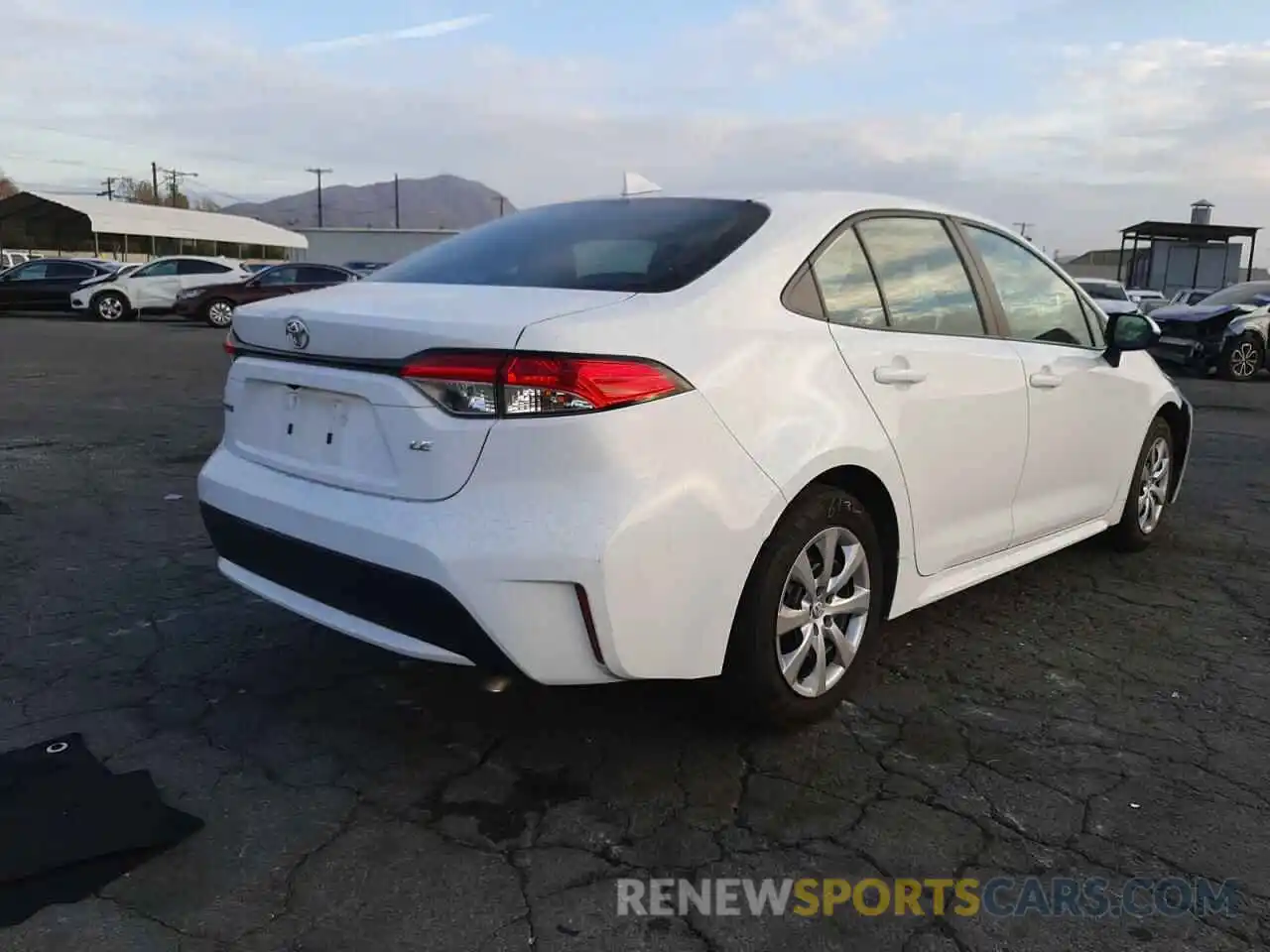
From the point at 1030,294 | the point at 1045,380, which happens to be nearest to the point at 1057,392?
the point at 1045,380

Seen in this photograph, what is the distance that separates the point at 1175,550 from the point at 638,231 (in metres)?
3.62

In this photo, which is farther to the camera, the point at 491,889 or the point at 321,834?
the point at 321,834

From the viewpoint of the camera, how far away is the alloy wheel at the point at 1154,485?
5.09 m

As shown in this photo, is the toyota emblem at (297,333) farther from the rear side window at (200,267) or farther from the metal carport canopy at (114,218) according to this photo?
the metal carport canopy at (114,218)

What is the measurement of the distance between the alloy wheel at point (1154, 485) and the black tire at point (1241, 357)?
11544 mm

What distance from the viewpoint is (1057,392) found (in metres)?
4.11

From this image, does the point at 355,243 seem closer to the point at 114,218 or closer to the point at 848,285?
the point at 114,218

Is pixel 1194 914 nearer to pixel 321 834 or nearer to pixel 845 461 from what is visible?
pixel 845 461

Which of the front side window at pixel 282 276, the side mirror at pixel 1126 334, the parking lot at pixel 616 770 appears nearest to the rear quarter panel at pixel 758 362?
the parking lot at pixel 616 770

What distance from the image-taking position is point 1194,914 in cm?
235

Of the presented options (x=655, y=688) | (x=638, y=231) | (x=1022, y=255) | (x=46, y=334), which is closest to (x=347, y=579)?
(x=655, y=688)

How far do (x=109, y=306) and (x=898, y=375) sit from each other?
25.4 meters

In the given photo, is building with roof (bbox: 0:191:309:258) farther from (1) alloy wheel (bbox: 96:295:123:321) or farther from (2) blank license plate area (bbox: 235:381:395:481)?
(2) blank license plate area (bbox: 235:381:395:481)

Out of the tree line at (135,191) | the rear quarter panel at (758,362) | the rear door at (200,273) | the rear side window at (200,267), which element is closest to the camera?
the rear quarter panel at (758,362)
